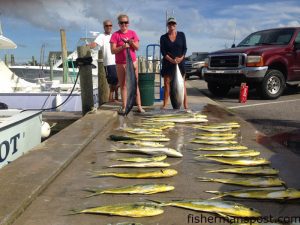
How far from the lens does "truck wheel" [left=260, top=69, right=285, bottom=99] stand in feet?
40.4

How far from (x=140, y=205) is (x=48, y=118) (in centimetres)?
704

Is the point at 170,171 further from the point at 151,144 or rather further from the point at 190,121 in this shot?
the point at 190,121

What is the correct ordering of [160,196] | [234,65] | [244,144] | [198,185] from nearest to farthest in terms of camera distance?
[160,196] < [198,185] < [244,144] < [234,65]

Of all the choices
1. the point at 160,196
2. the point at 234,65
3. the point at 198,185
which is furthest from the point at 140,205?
the point at 234,65

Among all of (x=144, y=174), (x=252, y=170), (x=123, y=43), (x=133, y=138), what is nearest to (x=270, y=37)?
(x=123, y=43)

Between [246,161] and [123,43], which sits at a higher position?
[123,43]

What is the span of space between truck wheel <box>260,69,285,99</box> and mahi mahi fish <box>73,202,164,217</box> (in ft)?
32.9

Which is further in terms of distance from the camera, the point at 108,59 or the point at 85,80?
the point at 108,59

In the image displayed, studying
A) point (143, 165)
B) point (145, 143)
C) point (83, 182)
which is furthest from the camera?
point (145, 143)

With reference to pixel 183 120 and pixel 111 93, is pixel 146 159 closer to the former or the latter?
pixel 183 120

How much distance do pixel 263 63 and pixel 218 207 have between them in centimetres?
989

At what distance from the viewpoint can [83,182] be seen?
382 cm

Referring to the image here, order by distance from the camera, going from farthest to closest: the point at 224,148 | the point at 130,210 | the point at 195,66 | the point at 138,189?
the point at 195,66 → the point at 224,148 → the point at 138,189 → the point at 130,210

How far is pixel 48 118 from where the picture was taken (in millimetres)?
9625
